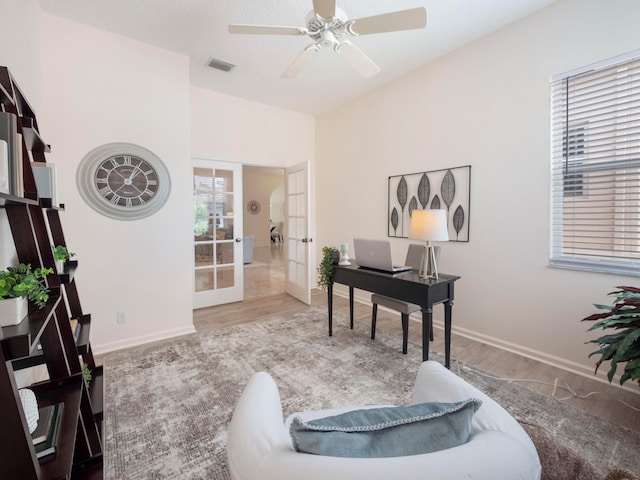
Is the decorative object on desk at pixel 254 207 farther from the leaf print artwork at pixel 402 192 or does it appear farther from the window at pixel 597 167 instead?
the window at pixel 597 167

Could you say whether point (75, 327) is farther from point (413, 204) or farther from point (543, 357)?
point (543, 357)

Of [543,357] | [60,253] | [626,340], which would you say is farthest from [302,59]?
[543,357]

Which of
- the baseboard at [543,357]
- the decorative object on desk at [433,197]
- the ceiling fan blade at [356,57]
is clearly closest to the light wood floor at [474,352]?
the baseboard at [543,357]

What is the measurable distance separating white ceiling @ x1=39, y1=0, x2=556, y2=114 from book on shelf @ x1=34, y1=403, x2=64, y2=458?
9.39ft

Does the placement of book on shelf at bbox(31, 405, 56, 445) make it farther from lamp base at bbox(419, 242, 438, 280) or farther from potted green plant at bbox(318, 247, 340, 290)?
lamp base at bbox(419, 242, 438, 280)

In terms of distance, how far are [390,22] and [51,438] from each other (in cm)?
271

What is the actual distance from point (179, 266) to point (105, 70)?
1991 millimetres

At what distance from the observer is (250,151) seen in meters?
4.48

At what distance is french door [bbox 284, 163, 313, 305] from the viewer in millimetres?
4164

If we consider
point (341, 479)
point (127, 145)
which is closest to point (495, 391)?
point (341, 479)

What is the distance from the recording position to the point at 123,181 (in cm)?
288

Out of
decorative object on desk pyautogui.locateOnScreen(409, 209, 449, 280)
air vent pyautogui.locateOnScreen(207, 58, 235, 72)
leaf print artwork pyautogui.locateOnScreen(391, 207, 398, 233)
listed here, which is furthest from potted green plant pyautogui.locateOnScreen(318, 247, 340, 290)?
air vent pyautogui.locateOnScreen(207, 58, 235, 72)

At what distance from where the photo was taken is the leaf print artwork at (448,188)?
317 cm

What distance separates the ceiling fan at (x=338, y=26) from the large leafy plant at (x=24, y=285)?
1.80 meters
